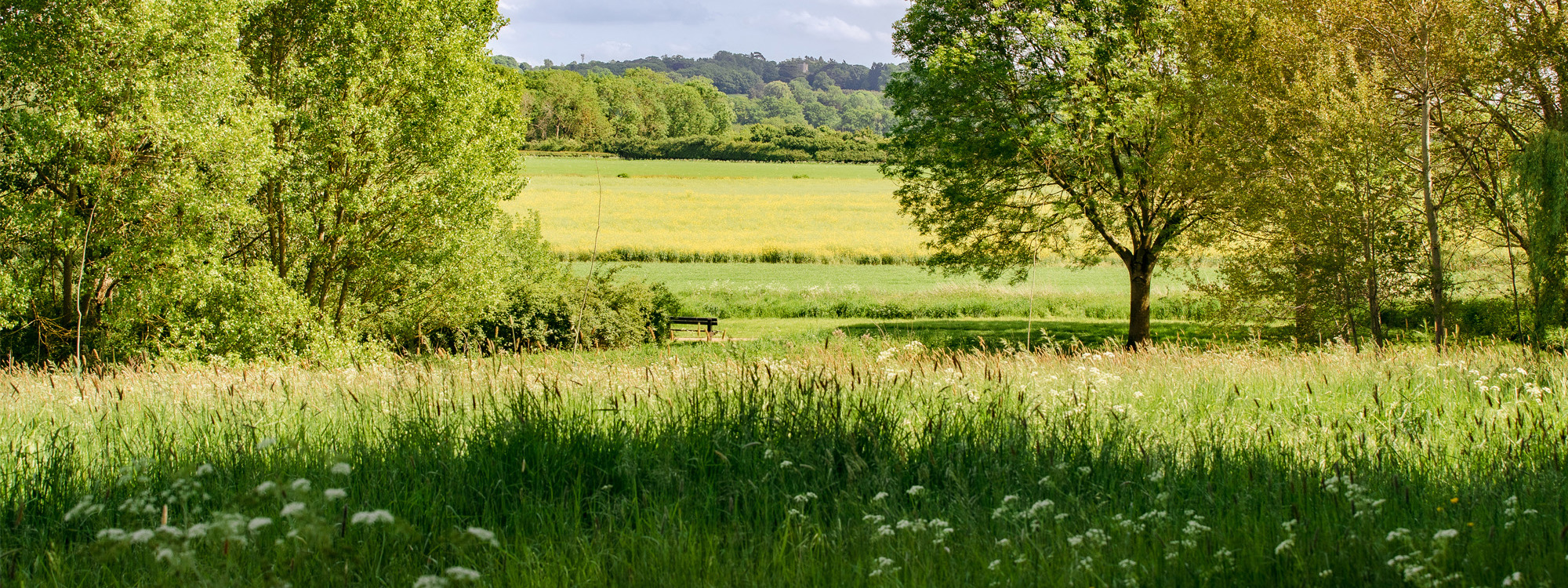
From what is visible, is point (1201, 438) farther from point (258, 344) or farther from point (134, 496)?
point (258, 344)

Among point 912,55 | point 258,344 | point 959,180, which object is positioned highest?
point 912,55

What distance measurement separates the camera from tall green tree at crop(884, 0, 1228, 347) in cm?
2061

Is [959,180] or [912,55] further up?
[912,55]

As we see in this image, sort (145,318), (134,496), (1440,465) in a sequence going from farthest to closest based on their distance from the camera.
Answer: (145,318) < (1440,465) < (134,496)

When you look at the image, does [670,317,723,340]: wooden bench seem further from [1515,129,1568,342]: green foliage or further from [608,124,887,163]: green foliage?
[608,124,887,163]: green foliage

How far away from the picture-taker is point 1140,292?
22969 millimetres

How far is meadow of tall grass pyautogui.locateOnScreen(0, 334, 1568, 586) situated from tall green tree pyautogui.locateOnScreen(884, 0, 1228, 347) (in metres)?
15.8

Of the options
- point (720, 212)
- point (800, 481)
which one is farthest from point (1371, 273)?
point (720, 212)

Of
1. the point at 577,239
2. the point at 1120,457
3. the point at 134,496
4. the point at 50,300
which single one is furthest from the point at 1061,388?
the point at 577,239

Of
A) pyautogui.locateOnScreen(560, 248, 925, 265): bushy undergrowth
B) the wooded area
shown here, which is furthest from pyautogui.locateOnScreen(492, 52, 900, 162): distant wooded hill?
the wooded area

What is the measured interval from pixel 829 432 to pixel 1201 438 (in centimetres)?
196

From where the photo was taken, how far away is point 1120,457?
4078mm

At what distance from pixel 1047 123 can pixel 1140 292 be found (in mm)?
5698

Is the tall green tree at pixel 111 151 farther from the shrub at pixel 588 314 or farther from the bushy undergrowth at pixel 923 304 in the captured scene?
the bushy undergrowth at pixel 923 304
